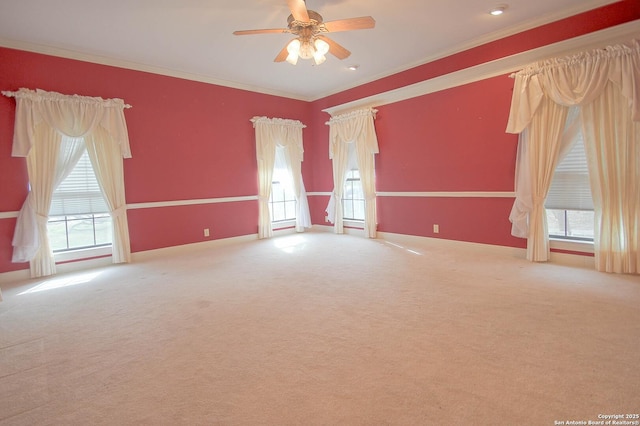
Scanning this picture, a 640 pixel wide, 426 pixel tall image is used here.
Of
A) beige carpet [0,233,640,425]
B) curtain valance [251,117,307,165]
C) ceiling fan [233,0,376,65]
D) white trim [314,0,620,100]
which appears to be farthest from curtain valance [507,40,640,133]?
curtain valance [251,117,307,165]

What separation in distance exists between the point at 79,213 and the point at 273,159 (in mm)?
3277

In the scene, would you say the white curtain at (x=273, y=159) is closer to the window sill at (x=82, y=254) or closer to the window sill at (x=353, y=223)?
the window sill at (x=353, y=223)

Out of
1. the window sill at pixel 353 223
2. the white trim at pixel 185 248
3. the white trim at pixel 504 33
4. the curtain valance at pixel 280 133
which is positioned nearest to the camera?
the white trim at pixel 504 33

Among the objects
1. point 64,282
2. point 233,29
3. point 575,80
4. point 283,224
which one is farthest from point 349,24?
point 283,224

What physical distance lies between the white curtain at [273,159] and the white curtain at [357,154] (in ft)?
2.15

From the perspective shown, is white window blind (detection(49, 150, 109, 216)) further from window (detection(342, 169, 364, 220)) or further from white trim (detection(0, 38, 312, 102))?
window (detection(342, 169, 364, 220))

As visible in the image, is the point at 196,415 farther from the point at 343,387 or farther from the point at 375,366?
the point at 375,366

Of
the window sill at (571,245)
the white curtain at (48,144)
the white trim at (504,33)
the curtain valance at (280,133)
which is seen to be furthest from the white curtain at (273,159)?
the window sill at (571,245)

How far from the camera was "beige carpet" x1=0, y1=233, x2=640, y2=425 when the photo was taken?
5.52 feet

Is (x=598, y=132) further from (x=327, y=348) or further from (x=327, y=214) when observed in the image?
(x=327, y=214)

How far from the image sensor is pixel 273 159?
21.7ft

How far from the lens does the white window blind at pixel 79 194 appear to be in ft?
14.8

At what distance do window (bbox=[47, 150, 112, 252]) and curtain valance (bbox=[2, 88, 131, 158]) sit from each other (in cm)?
43

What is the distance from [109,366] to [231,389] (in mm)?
893
